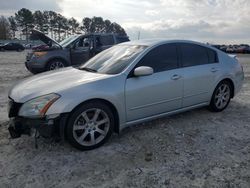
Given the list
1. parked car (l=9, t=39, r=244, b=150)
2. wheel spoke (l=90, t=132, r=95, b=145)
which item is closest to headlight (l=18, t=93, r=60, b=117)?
parked car (l=9, t=39, r=244, b=150)

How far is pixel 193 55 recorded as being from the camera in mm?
4863

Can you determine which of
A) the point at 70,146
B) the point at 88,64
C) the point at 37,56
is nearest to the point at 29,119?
the point at 70,146

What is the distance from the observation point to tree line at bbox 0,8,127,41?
69.1 m

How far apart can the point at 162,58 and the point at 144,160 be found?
1.81 m

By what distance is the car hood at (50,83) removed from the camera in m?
3.53

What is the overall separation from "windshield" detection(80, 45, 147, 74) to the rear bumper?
3.65ft

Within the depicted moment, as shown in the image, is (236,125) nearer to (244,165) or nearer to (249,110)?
(249,110)

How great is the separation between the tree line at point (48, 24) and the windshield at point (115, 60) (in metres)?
64.4

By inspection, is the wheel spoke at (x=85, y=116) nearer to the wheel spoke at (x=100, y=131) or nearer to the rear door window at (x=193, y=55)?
the wheel spoke at (x=100, y=131)

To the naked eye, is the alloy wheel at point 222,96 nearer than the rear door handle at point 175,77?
No

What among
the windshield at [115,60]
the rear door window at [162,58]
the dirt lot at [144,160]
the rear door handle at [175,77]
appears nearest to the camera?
the dirt lot at [144,160]

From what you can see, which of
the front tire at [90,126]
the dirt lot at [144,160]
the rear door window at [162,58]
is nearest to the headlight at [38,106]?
the front tire at [90,126]

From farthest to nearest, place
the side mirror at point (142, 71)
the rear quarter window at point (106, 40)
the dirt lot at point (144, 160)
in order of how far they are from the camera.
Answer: the rear quarter window at point (106, 40)
the side mirror at point (142, 71)
the dirt lot at point (144, 160)

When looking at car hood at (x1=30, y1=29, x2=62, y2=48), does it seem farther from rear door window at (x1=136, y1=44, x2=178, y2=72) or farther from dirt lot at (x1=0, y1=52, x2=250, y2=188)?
rear door window at (x1=136, y1=44, x2=178, y2=72)
